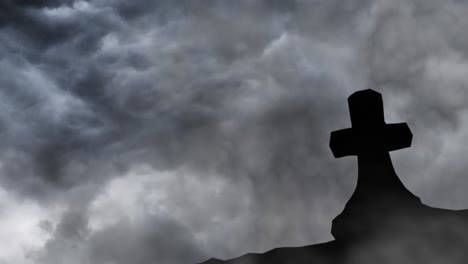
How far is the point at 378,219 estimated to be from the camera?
5.09 meters


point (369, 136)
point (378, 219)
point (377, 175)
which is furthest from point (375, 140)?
point (378, 219)

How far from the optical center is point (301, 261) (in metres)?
5.07

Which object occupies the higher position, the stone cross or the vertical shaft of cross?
the stone cross

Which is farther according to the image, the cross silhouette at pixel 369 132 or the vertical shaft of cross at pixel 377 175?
the cross silhouette at pixel 369 132

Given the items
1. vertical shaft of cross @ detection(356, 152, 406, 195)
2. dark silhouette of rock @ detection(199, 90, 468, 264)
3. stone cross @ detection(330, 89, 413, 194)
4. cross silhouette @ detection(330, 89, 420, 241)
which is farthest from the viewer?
stone cross @ detection(330, 89, 413, 194)

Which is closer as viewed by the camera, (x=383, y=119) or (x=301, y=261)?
(x=301, y=261)

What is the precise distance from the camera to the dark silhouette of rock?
4.55 m

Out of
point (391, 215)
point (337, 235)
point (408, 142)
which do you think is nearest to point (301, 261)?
point (337, 235)

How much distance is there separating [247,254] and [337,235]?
2.90 feet

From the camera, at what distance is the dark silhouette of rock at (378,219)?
4.55m

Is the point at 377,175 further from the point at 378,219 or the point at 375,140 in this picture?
the point at 378,219

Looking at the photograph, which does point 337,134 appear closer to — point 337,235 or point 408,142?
point 408,142

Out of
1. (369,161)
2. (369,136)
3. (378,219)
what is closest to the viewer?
(378,219)

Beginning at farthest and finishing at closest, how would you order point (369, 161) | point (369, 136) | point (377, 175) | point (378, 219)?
point (369, 136)
point (369, 161)
point (377, 175)
point (378, 219)
